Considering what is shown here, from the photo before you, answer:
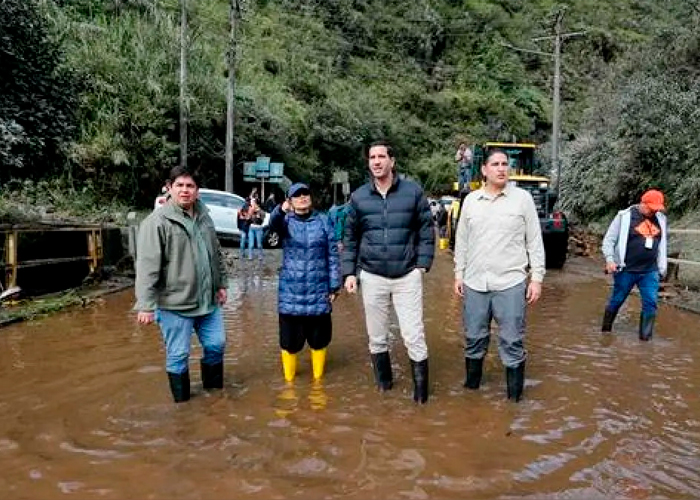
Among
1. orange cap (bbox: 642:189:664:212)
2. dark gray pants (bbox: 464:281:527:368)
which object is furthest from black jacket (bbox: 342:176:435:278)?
orange cap (bbox: 642:189:664:212)

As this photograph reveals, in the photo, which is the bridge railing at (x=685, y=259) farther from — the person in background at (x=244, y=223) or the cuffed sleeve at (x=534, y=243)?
the person in background at (x=244, y=223)

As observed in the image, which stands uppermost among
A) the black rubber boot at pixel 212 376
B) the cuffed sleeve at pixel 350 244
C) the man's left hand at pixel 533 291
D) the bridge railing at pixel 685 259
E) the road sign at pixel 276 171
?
the road sign at pixel 276 171

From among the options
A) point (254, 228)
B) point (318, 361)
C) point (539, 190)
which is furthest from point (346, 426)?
point (539, 190)

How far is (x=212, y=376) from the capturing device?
207 inches

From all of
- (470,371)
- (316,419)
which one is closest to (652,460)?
(470,371)

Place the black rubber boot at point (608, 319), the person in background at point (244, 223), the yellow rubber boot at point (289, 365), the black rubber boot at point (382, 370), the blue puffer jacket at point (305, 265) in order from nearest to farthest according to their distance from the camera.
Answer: the black rubber boot at point (382, 370) → the blue puffer jacket at point (305, 265) → the yellow rubber boot at point (289, 365) → the black rubber boot at point (608, 319) → the person in background at point (244, 223)

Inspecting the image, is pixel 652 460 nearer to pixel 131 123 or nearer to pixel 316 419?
pixel 316 419

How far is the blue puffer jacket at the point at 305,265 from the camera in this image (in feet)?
17.5

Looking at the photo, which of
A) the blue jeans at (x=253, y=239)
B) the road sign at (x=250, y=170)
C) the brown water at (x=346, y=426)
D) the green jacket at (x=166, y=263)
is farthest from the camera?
the road sign at (x=250, y=170)

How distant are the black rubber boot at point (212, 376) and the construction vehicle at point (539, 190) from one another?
9274 millimetres

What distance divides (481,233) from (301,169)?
81.2ft

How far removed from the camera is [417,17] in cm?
4656

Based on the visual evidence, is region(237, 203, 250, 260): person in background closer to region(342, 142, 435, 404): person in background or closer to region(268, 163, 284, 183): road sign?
region(268, 163, 284, 183): road sign

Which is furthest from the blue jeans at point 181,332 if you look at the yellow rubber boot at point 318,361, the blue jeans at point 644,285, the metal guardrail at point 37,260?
the metal guardrail at point 37,260
